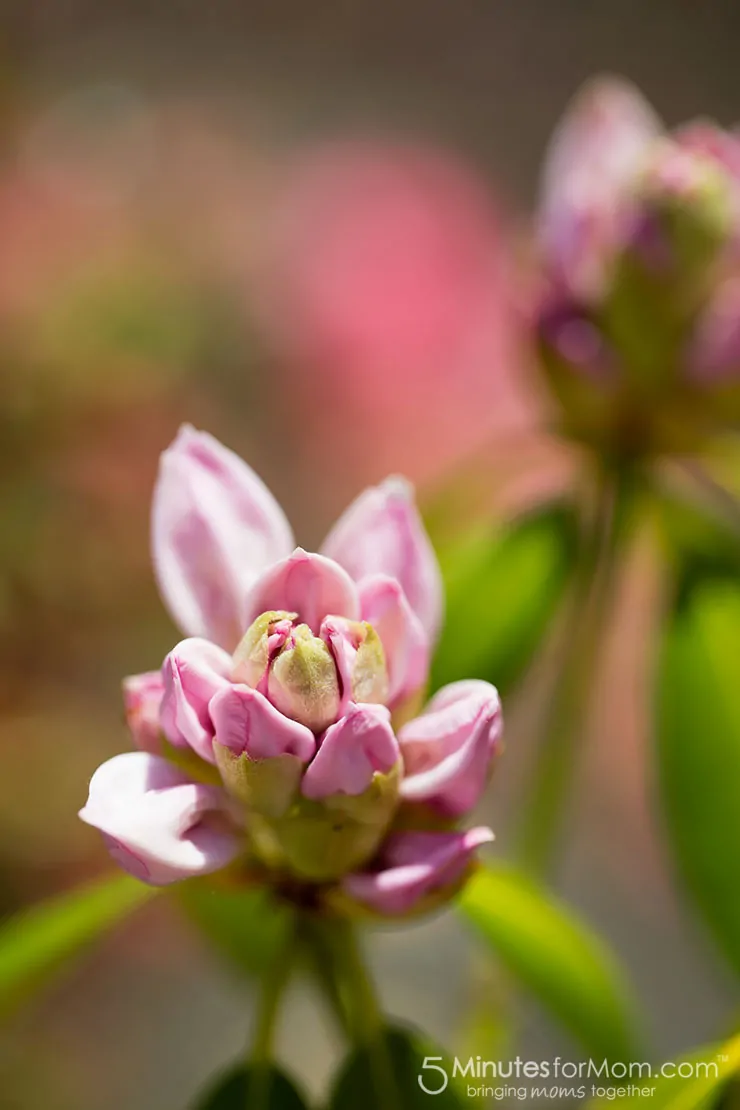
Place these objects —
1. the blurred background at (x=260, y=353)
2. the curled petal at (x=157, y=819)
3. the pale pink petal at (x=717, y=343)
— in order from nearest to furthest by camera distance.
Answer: the curled petal at (x=157, y=819), the pale pink petal at (x=717, y=343), the blurred background at (x=260, y=353)

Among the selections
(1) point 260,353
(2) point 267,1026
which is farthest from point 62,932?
(1) point 260,353

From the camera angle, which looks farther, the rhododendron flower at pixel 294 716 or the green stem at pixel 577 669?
the green stem at pixel 577 669

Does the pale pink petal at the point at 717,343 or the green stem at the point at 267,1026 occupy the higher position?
the pale pink petal at the point at 717,343

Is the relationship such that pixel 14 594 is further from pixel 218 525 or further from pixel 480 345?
pixel 480 345

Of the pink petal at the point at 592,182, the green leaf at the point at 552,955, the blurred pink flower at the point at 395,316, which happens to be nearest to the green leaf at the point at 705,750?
the green leaf at the point at 552,955

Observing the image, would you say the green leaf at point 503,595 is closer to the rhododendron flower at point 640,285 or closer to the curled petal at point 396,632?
the rhododendron flower at point 640,285

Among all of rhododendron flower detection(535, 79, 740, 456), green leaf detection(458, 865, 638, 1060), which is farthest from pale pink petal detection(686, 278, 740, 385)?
green leaf detection(458, 865, 638, 1060)

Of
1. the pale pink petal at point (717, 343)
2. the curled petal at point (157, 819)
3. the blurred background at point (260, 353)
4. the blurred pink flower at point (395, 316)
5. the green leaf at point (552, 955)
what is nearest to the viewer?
the curled petal at point (157, 819)

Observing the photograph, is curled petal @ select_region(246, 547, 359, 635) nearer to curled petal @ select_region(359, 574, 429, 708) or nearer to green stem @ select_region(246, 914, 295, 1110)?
curled petal @ select_region(359, 574, 429, 708)
